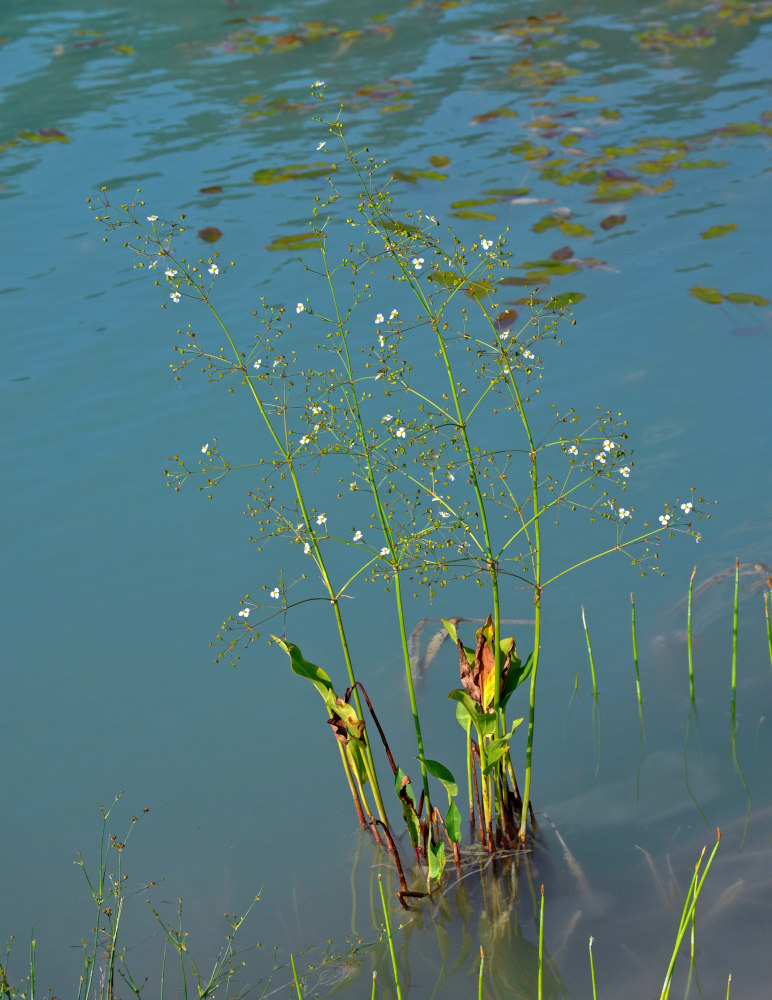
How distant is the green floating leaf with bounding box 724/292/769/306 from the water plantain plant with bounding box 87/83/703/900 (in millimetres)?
676

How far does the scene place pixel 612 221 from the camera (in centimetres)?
479

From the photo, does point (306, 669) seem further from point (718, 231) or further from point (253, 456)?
point (718, 231)

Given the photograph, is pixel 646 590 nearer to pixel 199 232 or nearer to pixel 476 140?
pixel 199 232

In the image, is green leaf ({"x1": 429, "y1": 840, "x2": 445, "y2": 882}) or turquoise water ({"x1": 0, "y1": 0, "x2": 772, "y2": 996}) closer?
green leaf ({"x1": 429, "y1": 840, "x2": 445, "y2": 882})

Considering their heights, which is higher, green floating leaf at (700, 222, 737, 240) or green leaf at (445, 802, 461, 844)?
green floating leaf at (700, 222, 737, 240)

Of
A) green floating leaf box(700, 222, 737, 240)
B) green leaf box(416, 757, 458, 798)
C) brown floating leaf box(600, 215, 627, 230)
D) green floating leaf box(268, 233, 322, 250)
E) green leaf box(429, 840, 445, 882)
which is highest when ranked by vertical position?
green floating leaf box(268, 233, 322, 250)

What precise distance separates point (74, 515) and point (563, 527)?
1.62 metres

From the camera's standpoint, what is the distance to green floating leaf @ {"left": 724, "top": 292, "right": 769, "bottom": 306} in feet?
13.1

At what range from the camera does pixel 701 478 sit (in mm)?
3195

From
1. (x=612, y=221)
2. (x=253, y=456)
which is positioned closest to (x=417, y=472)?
(x=253, y=456)

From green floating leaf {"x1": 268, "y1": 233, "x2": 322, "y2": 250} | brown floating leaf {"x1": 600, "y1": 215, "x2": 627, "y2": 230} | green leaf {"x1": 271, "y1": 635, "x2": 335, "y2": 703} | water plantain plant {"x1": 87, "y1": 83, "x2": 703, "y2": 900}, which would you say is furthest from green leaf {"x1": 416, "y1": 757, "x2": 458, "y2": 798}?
brown floating leaf {"x1": 600, "y1": 215, "x2": 627, "y2": 230}

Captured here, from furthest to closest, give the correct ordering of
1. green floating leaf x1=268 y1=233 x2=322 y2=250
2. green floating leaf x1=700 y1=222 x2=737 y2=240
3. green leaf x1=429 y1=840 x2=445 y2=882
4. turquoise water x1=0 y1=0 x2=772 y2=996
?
green floating leaf x1=268 y1=233 x2=322 y2=250 < green floating leaf x1=700 y1=222 x2=737 y2=240 < turquoise water x1=0 y1=0 x2=772 y2=996 < green leaf x1=429 y1=840 x2=445 y2=882

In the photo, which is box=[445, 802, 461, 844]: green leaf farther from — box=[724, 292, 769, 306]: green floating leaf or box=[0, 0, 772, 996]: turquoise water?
box=[724, 292, 769, 306]: green floating leaf

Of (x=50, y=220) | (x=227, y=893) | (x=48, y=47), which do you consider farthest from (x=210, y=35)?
(x=227, y=893)
